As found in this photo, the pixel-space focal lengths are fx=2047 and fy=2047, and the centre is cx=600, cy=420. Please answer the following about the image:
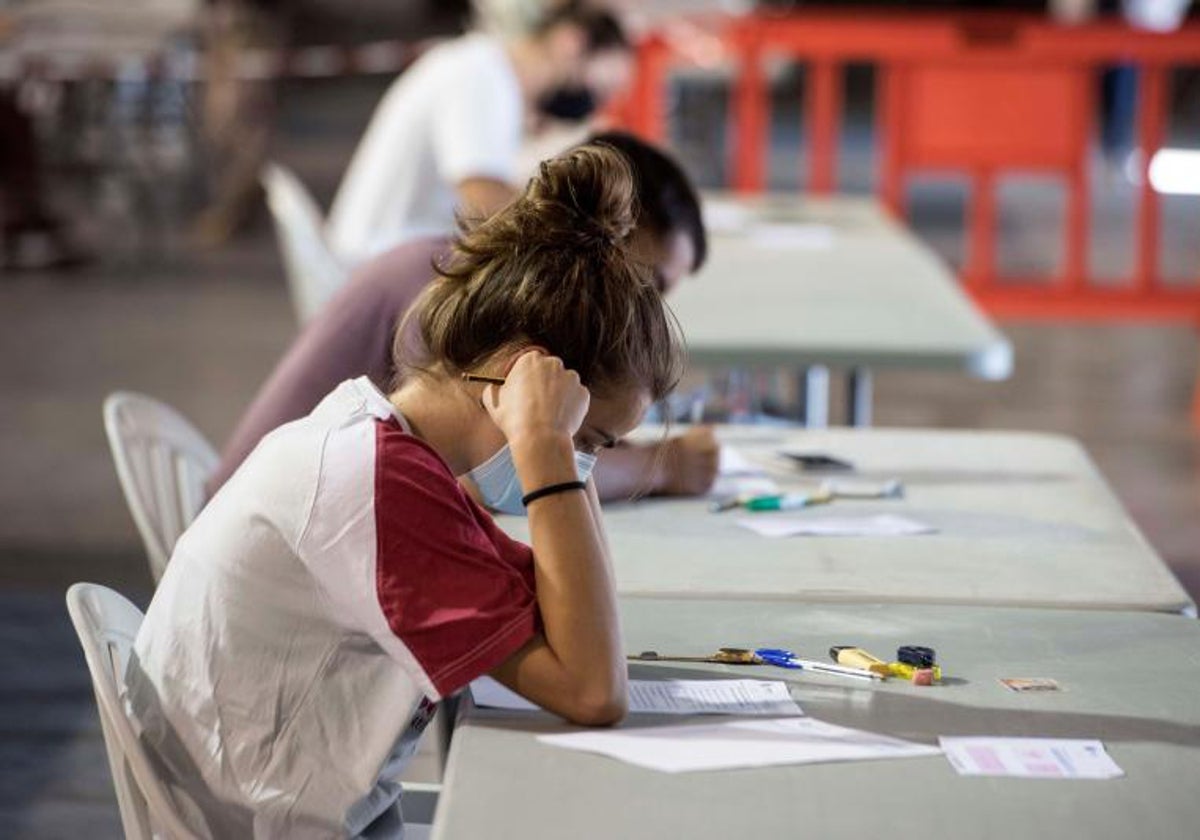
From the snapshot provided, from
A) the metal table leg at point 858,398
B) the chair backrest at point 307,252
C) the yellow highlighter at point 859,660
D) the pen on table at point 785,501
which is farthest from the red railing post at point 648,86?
the yellow highlighter at point 859,660

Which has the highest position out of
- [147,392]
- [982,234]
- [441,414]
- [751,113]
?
[441,414]

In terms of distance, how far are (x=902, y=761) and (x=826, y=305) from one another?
2.32m

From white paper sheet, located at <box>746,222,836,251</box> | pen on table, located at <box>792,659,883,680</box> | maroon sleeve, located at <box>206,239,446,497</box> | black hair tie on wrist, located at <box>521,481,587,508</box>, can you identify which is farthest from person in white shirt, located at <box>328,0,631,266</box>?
black hair tie on wrist, located at <box>521,481,587,508</box>

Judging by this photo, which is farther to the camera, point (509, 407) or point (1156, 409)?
point (1156, 409)

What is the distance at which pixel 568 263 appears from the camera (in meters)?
1.84

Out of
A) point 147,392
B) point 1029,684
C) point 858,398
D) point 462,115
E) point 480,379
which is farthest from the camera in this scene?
point 147,392

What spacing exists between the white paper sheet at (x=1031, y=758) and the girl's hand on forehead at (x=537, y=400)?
→ 44 cm

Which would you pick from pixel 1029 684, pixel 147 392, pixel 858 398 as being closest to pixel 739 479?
pixel 1029 684

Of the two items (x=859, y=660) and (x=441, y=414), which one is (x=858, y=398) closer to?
(x=859, y=660)

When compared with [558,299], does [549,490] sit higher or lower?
lower

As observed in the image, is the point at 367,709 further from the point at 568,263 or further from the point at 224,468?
the point at 224,468

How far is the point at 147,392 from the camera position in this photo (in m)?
6.34

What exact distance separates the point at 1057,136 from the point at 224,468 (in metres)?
5.70

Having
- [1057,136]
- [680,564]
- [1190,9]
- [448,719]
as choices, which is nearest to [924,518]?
[680,564]
